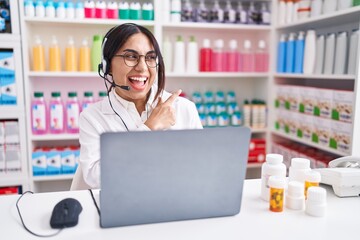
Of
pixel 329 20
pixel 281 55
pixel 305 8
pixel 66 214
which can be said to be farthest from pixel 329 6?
pixel 66 214

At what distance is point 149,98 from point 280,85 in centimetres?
148

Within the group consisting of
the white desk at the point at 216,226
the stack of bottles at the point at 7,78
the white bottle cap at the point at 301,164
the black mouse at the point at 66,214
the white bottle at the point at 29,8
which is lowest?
the white desk at the point at 216,226

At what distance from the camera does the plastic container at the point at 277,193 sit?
35.7 inches

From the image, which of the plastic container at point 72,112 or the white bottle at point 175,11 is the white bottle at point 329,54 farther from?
the plastic container at point 72,112

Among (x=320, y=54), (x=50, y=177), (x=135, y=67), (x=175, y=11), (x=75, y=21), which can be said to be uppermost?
(x=175, y=11)

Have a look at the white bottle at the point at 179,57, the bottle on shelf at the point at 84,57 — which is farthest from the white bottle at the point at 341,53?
the bottle on shelf at the point at 84,57

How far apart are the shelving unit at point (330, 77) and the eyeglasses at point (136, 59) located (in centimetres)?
110

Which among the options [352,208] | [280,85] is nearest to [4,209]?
[352,208]

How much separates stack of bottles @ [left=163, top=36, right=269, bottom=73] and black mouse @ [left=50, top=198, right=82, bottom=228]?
1737 millimetres

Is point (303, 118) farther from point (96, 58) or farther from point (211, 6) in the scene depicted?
point (96, 58)

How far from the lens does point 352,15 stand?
6.35 ft

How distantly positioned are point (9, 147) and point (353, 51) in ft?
7.24

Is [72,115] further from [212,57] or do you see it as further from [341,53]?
[341,53]

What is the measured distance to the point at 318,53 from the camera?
2.15 m
